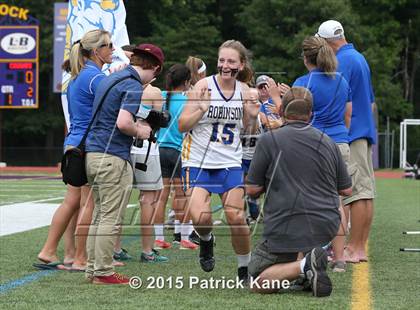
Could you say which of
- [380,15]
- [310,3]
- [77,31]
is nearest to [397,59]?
[380,15]

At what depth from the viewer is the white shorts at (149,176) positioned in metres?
7.68

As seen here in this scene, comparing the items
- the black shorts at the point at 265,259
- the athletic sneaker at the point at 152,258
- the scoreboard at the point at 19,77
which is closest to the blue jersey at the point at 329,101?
the black shorts at the point at 265,259

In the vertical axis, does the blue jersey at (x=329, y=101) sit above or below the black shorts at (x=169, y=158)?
above

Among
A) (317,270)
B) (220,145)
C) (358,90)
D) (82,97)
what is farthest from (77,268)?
(358,90)

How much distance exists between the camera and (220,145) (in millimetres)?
6227

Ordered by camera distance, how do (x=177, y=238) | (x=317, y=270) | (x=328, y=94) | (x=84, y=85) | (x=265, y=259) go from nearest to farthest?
1. (x=317, y=270)
2. (x=265, y=259)
3. (x=84, y=85)
4. (x=328, y=94)
5. (x=177, y=238)

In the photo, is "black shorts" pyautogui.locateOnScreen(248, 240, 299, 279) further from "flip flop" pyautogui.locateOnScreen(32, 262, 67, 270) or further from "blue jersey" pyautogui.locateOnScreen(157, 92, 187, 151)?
"blue jersey" pyautogui.locateOnScreen(157, 92, 187, 151)

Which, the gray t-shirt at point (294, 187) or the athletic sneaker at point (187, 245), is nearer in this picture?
the gray t-shirt at point (294, 187)

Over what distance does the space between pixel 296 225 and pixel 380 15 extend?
128 ft

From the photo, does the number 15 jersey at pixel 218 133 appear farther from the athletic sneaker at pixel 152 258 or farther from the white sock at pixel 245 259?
the athletic sneaker at pixel 152 258

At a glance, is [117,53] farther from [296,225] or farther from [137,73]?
[296,225]

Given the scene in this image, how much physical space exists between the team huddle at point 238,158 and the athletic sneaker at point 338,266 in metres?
0.02

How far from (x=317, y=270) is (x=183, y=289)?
101 cm

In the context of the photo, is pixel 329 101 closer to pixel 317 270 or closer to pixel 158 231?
pixel 317 270
